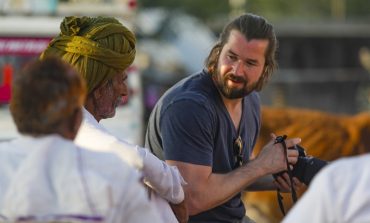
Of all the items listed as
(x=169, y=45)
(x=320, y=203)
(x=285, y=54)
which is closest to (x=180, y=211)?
(x=320, y=203)

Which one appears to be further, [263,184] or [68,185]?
[263,184]

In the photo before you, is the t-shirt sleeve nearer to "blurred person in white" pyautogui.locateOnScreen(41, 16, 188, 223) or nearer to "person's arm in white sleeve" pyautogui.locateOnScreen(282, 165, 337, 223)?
"blurred person in white" pyautogui.locateOnScreen(41, 16, 188, 223)

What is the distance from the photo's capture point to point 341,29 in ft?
81.5

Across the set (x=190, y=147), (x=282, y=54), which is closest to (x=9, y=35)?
(x=190, y=147)

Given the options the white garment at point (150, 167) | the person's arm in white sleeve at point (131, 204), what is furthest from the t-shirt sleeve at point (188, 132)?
the person's arm in white sleeve at point (131, 204)

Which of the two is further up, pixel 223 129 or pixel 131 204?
pixel 131 204

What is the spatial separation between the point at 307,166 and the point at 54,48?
45.2 inches

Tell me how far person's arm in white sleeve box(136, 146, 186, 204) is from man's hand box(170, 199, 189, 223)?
97 mm

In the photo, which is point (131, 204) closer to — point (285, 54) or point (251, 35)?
point (251, 35)

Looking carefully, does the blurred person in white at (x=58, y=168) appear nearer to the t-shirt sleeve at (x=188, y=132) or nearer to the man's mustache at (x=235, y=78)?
the t-shirt sleeve at (x=188, y=132)

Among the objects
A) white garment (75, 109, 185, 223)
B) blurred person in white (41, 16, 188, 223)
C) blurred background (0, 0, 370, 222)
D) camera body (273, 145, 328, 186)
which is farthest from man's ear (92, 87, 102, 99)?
blurred background (0, 0, 370, 222)

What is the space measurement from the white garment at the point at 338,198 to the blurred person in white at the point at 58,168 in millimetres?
509

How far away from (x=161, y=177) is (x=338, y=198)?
44.7 inches

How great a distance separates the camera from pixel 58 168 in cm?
299
